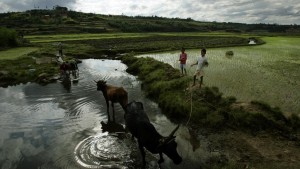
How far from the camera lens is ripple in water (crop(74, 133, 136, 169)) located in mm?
8562

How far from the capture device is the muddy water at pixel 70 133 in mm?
8781

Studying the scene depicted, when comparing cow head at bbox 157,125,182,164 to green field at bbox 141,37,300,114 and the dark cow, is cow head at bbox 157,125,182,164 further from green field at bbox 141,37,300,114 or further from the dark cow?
green field at bbox 141,37,300,114

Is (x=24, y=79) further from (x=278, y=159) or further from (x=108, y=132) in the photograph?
(x=278, y=159)

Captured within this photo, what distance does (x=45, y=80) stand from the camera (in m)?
20.0

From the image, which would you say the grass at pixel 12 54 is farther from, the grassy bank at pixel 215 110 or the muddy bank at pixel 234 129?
the muddy bank at pixel 234 129

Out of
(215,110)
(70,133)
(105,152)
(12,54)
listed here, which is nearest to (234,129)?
(215,110)

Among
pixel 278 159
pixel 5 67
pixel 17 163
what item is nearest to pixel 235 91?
pixel 278 159

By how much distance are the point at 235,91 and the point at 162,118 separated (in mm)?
5050

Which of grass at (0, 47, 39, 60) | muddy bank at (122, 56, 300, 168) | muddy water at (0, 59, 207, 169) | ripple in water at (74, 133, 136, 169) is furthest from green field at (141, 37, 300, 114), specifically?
grass at (0, 47, 39, 60)

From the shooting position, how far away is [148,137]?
7.85 meters

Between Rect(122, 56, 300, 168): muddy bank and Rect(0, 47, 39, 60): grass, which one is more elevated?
Rect(0, 47, 39, 60): grass

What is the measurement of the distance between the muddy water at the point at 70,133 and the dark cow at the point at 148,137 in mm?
897

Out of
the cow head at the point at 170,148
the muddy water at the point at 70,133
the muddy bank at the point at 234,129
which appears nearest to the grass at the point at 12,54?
the muddy water at the point at 70,133

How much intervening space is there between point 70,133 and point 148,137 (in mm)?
4306
